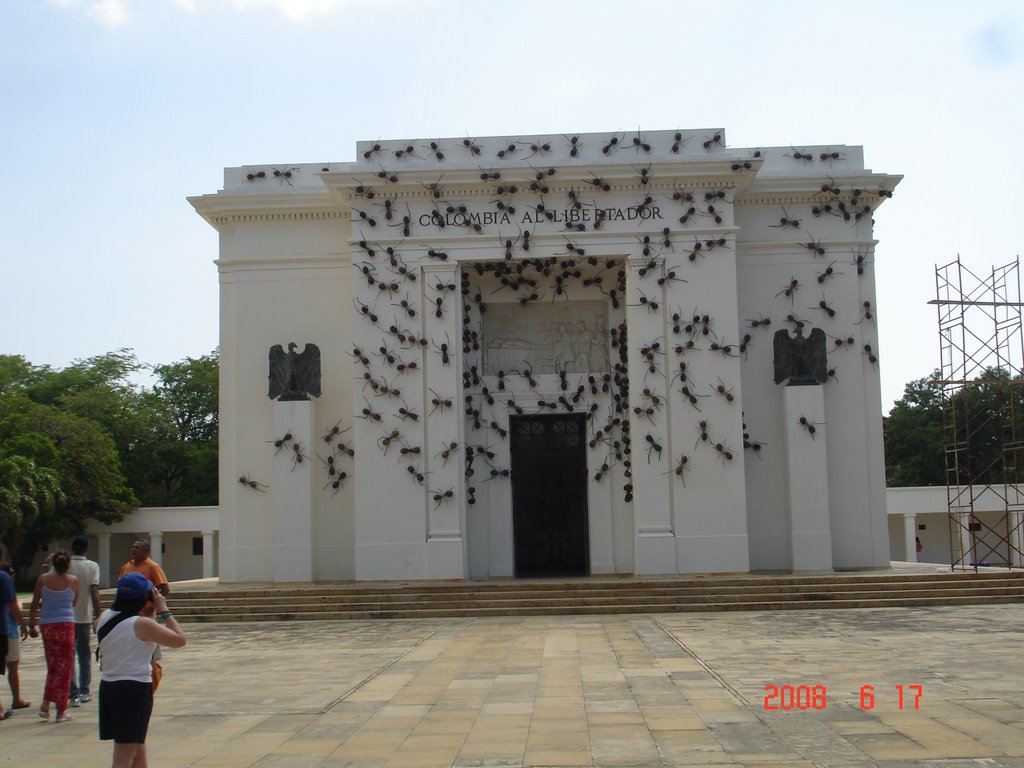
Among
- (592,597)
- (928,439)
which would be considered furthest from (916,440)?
(592,597)

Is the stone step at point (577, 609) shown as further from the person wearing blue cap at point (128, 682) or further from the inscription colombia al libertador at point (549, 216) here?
the person wearing blue cap at point (128, 682)

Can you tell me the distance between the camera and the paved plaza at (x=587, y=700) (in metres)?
7.45

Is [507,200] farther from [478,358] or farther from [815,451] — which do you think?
[815,451]

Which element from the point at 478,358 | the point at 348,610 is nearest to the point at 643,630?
the point at 348,610

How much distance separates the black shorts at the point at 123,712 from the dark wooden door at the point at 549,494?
16011 mm

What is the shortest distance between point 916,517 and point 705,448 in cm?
1681

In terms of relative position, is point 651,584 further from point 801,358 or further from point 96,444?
point 96,444

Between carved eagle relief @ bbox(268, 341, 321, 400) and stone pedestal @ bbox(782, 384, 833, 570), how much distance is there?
9155 mm

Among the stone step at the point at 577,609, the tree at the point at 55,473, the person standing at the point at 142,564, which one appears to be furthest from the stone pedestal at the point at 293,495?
the tree at the point at 55,473

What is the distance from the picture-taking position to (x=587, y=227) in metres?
20.8

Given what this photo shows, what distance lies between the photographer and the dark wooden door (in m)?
22.0

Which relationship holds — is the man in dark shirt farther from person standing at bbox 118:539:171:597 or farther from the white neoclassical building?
the white neoclassical building

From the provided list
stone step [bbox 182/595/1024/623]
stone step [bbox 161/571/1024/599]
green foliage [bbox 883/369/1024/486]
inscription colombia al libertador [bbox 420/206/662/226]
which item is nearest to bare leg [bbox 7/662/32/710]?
stone step [bbox 182/595/1024/623]

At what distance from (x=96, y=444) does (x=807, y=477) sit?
27844mm
